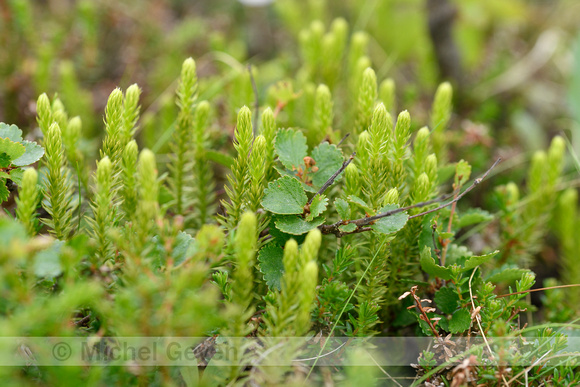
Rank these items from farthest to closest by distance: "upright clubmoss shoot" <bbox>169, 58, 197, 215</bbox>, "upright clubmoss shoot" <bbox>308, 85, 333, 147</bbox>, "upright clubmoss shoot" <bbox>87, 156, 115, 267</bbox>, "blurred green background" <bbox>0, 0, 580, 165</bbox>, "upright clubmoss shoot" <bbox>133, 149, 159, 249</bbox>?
"blurred green background" <bbox>0, 0, 580, 165</bbox> → "upright clubmoss shoot" <bbox>308, 85, 333, 147</bbox> → "upright clubmoss shoot" <bbox>169, 58, 197, 215</bbox> → "upright clubmoss shoot" <bbox>87, 156, 115, 267</bbox> → "upright clubmoss shoot" <bbox>133, 149, 159, 249</bbox>

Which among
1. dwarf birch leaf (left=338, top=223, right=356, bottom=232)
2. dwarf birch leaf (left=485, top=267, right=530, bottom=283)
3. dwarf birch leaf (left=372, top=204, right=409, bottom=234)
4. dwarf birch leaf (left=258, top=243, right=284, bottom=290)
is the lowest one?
dwarf birch leaf (left=485, top=267, right=530, bottom=283)

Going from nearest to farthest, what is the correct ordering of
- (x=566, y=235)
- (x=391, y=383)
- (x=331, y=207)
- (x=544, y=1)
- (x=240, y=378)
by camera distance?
(x=240, y=378) < (x=391, y=383) < (x=331, y=207) < (x=566, y=235) < (x=544, y=1)

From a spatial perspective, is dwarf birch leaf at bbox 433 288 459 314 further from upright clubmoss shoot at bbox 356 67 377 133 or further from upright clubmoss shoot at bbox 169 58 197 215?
upright clubmoss shoot at bbox 169 58 197 215

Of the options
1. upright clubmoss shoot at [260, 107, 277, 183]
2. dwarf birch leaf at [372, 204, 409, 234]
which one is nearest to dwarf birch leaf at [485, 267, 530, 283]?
dwarf birch leaf at [372, 204, 409, 234]

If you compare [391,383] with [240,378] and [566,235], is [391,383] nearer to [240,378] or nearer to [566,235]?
[240,378]

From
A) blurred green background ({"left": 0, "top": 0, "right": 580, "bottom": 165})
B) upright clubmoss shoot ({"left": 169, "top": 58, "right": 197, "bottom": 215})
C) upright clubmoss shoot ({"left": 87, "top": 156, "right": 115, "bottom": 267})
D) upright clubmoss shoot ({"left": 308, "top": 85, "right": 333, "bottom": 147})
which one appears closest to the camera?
upright clubmoss shoot ({"left": 87, "top": 156, "right": 115, "bottom": 267})

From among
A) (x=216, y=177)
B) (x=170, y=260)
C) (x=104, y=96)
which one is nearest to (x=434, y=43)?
(x=216, y=177)

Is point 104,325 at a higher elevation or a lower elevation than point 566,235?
higher

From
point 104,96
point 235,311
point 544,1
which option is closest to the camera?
point 235,311
